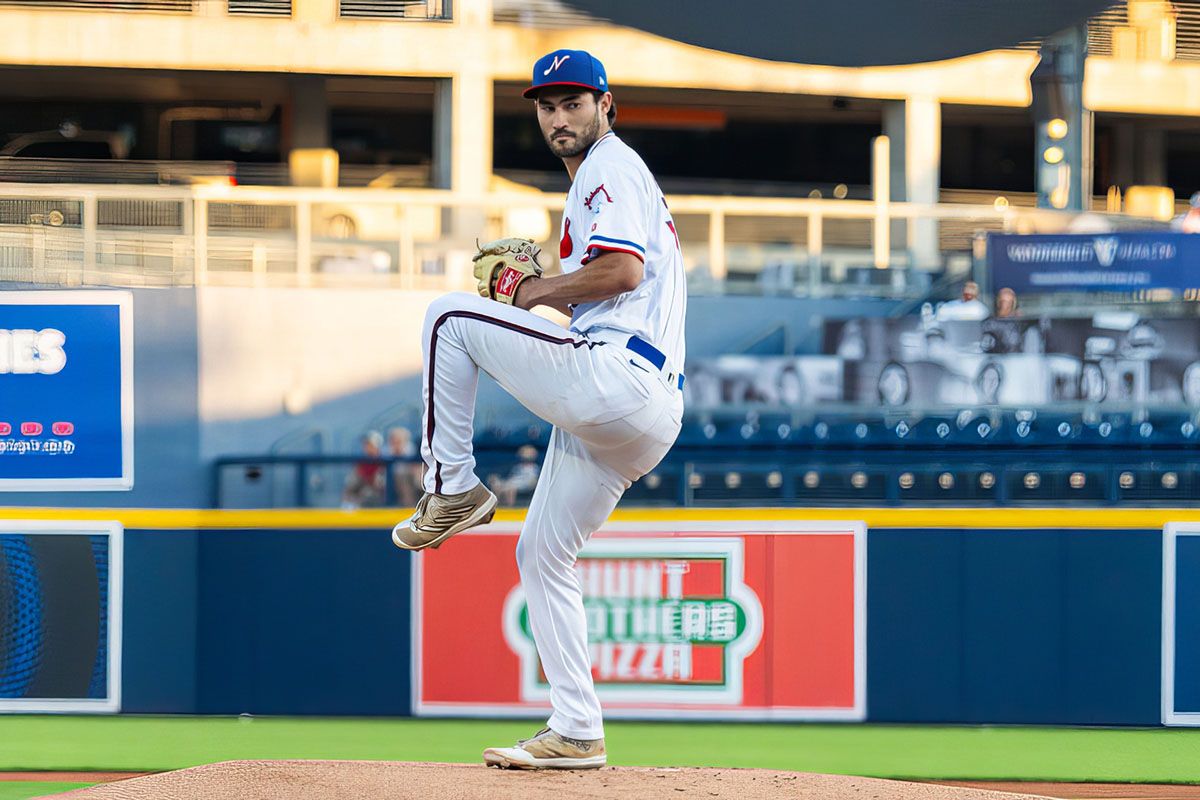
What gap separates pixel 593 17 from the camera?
7281 millimetres

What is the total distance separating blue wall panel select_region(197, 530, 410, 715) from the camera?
5562 mm

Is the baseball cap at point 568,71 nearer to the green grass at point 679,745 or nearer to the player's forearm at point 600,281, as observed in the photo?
the player's forearm at point 600,281

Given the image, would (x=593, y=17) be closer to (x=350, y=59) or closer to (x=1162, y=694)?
(x=350, y=59)

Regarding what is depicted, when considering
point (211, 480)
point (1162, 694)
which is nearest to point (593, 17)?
point (211, 480)

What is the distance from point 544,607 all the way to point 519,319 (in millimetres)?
783

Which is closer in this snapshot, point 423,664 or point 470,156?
point 423,664

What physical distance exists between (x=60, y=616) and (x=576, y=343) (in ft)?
10.9

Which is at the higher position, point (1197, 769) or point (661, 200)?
point (661, 200)

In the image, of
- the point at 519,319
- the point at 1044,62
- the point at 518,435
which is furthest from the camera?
the point at 1044,62

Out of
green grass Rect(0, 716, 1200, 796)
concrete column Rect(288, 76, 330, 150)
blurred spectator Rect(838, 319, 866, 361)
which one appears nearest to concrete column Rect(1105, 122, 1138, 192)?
blurred spectator Rect(838, 319, 866, 361)

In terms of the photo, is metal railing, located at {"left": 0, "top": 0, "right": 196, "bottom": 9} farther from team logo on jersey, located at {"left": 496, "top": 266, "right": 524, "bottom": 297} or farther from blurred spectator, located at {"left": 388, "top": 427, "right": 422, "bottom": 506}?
team logo on jersey, located at {"left": 496, "top": 266, "right": 524, "bottom": 297}

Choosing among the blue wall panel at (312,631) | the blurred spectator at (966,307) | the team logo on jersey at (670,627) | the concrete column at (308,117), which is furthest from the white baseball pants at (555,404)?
the concrete column at (308,117)

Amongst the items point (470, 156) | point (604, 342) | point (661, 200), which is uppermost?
point (470, 156)

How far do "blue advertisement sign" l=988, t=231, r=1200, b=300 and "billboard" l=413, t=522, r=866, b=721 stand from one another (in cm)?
201
